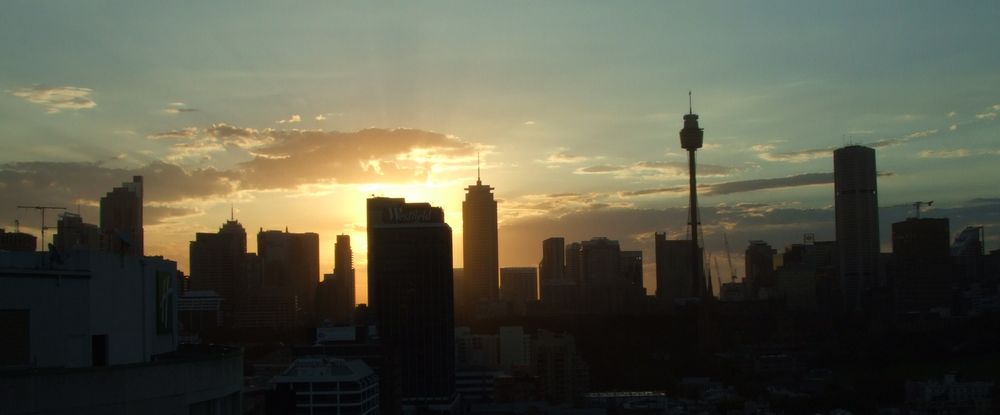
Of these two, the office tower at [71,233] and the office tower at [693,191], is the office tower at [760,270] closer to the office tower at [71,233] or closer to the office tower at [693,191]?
the office tower at [693,191]

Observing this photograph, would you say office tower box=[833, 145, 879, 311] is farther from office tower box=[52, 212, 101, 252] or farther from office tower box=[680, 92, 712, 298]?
office tower box=[52, 212, 101, 252]

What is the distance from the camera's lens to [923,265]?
133250 mm

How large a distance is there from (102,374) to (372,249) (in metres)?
74.8

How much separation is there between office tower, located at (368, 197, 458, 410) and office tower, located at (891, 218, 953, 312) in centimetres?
7198

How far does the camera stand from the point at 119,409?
266 inches

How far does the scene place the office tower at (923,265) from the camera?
13150 cm

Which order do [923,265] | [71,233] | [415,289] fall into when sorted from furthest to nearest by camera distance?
1. [923,265]
2. [415,289]
3. [71,233]

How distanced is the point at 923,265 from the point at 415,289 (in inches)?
3076

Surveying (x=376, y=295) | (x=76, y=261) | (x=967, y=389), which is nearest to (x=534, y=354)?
(x=376, y=295)

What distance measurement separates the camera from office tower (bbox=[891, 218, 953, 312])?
13150 centimetres

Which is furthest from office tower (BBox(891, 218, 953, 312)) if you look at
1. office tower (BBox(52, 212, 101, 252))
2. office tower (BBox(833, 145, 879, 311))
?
office tower (BBox(52, 212, 101, 252))

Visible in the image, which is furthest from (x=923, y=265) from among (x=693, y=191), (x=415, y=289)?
(x=415, y=289)

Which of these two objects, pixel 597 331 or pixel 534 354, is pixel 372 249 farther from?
pixel 597 331

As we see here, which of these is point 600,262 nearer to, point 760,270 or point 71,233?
point 760,270
